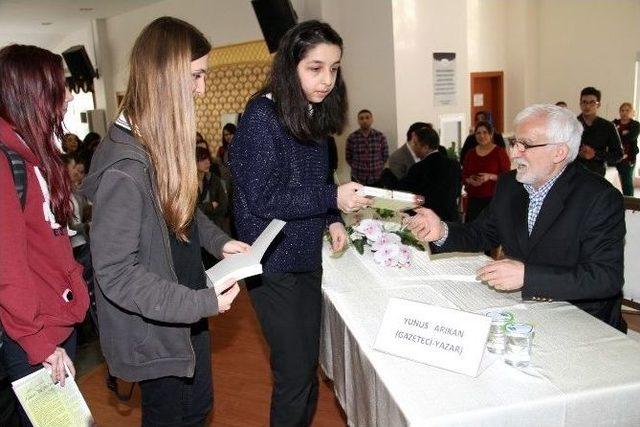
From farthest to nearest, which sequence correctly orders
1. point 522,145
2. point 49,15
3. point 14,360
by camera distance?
point 49,15
point 522,145
point 14,360

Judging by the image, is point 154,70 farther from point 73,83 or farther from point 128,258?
point 73,83

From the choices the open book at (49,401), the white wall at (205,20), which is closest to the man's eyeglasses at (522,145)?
the open book at (49,401)

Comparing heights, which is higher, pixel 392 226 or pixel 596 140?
pixel 596 140

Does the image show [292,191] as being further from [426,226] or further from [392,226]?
[392,226]

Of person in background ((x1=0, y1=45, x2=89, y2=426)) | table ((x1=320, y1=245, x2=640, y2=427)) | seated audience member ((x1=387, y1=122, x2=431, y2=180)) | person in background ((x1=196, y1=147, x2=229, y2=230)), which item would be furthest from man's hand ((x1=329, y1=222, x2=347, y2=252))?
seated audience member ((x1=387, y1=122, x2=431, y2=180))

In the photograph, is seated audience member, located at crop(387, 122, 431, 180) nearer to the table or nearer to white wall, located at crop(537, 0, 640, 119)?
the table

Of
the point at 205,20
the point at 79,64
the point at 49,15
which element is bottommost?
the point at 79,64

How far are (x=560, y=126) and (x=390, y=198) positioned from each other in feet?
2.25

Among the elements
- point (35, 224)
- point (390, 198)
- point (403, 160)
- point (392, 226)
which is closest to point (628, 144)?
point (403, 160)

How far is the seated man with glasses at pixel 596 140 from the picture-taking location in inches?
Result: 206

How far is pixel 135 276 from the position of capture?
115cm

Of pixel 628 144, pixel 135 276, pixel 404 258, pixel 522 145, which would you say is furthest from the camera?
pixel 628 144

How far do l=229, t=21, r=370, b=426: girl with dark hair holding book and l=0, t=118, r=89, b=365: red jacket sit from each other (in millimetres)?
540

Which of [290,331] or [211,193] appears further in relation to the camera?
[211,193]
